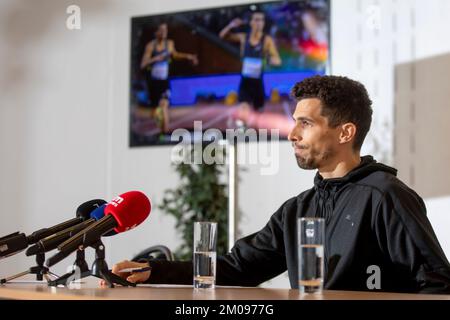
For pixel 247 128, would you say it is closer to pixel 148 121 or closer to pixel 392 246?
pixel 148 121

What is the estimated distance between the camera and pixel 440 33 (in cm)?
394

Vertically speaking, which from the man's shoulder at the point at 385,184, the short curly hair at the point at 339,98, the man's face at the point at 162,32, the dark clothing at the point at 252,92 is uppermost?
the man's face at the point at 162,32

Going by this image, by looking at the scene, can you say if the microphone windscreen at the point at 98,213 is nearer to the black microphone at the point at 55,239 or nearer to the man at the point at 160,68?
the black microphone at the point at 55,239

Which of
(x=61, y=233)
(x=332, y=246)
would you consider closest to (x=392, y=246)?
(x=332, y=246)

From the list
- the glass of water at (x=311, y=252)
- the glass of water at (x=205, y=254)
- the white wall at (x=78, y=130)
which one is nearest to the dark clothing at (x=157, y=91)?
the white wall at (x=78, y=130)

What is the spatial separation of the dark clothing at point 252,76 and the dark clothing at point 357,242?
7.32 ft

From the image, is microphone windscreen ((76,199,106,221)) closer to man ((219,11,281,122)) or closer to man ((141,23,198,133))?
man ((219,11,281,122))

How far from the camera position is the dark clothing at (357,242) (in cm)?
178

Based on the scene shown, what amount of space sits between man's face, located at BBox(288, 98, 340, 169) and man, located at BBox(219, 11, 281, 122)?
220 cm

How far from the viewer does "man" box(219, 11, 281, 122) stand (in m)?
4.35

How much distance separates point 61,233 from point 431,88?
2.70 m

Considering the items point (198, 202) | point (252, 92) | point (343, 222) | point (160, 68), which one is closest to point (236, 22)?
point (252, 92)

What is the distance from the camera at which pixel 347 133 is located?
7.08 feet

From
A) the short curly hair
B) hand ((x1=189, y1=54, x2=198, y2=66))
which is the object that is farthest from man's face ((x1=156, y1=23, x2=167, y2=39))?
the short curly hair
